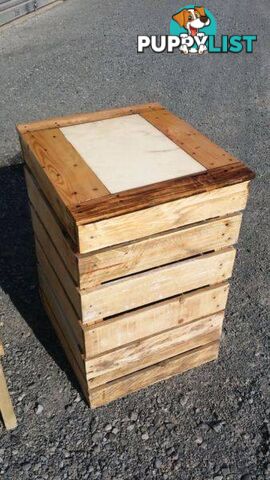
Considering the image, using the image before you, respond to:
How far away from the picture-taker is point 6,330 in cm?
362

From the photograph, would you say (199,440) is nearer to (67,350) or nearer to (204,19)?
(67,350)

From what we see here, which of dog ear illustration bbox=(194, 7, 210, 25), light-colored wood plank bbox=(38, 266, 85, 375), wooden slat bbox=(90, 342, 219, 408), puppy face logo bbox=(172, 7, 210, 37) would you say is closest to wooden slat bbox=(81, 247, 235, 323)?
light-colored wood plank bbox=(38, 266, 85, 375)

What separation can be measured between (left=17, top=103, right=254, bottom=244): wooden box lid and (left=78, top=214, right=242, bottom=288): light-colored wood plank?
21 cm

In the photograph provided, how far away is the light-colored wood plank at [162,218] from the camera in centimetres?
225

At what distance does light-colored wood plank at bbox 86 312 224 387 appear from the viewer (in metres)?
2.86

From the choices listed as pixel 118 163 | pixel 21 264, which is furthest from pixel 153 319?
pixel 21 264

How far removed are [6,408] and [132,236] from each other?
1359 millimetres

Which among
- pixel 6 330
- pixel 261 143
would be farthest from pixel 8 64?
pixel 6 330

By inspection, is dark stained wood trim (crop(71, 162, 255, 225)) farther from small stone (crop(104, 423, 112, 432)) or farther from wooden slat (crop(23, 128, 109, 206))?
small stone (crop(104, 423, 112, 432))

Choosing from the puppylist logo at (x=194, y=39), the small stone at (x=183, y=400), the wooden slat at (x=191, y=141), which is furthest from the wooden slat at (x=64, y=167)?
the puppylist logo at (x=194, y=39)

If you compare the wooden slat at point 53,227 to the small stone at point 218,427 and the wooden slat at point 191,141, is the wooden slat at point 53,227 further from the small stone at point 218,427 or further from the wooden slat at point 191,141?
the small stone at point 218,427

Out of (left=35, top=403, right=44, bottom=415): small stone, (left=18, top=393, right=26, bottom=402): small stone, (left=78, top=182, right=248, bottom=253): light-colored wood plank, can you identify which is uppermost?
(left=78, top=182, right=248, bottom=253): light-colored wood plank

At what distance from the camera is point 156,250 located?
2508 mm

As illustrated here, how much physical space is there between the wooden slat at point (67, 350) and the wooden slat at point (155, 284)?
0.62m
